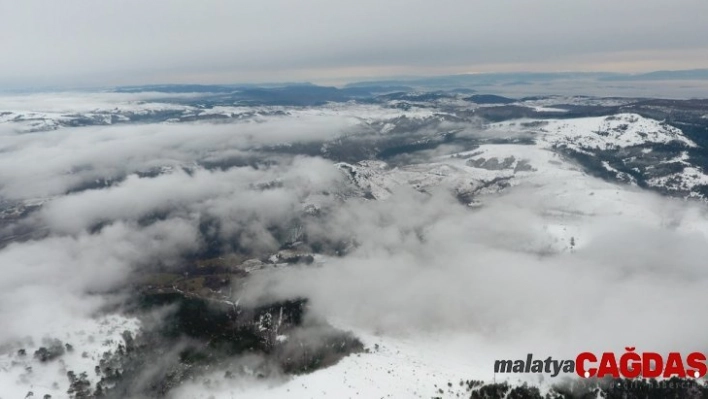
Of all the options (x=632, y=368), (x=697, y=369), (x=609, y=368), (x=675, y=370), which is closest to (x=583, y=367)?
(x=609, y=368)

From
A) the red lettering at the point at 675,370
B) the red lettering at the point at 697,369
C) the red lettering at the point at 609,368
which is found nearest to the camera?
the red lettering at the point at 609,368

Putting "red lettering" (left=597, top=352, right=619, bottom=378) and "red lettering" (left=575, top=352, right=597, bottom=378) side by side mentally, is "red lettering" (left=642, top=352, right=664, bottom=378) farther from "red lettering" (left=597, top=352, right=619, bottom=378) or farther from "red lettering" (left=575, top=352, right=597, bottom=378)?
"red lettering" (left=575, top=352, right=597, bottom=378)

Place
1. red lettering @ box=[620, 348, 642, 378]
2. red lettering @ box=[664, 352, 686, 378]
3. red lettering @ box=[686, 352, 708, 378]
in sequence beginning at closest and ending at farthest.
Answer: red lettering @ box=[664, 352, 686, 378] < red lettering @ box=[686, 352, 708, 378] < red lettering @ box=[620, 348, 642, 378]

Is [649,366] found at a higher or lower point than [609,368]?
higher

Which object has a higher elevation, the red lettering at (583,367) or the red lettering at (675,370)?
the red lettering at (675,370)

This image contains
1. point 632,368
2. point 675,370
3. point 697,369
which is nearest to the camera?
point 675,370

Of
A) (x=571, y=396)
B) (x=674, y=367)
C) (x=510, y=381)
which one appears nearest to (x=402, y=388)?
(x=510, y=381)

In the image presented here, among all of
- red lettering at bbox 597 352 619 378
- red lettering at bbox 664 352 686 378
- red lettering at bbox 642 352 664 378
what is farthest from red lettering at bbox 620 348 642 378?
red lettering at bbox 664 352 686 378

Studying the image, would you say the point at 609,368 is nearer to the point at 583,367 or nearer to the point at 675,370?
the point at 583,367

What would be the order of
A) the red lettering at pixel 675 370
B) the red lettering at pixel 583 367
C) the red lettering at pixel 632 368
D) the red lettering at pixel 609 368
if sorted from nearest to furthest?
the red lettering at pixel 609 368 < the red lettering at pixel 675 370 < the red lettering at pixel 632 368 < the red lettering at pixel 583 367

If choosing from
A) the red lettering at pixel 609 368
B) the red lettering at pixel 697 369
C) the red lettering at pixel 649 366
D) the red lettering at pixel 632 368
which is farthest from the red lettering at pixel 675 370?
the red lettering at pixel 609 368

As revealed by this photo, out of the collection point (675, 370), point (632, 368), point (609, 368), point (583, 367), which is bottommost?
point (583, 367)

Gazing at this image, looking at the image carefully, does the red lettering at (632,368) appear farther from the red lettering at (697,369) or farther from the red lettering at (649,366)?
the red lettering at (697,369)
